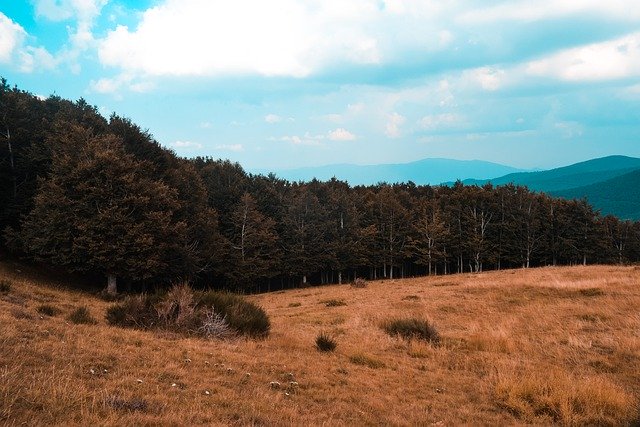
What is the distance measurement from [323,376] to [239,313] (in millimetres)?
5688

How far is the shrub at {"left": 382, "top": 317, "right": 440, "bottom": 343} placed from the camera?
1349 centimetres

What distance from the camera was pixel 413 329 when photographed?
46.1 ft

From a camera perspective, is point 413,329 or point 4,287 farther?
point 4,287

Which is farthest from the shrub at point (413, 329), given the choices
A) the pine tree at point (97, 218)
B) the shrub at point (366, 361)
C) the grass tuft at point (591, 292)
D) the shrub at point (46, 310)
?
the pine tree at point (97, 218)

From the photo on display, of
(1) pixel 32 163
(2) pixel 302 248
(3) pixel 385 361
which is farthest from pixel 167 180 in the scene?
(3) pixel 385 361

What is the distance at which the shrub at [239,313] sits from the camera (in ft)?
42.8

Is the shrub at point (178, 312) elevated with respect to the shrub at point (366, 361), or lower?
elevated

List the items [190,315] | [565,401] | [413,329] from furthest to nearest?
[413,329], [190,315], [565,401]

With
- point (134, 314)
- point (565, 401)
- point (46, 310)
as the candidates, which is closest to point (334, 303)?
point (134, 314)

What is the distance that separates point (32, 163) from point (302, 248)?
99.4 ft

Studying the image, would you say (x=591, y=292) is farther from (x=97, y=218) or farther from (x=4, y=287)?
(x=97, y=218)

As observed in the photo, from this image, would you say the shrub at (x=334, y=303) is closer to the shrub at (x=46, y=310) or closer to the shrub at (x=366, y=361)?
the shrub at (x=366, y=361)

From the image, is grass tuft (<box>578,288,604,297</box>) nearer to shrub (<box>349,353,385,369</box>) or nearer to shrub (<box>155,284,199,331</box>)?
shrub (<box>349,353,385,369</box>)

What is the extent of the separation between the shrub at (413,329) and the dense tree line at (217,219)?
2002 cm
